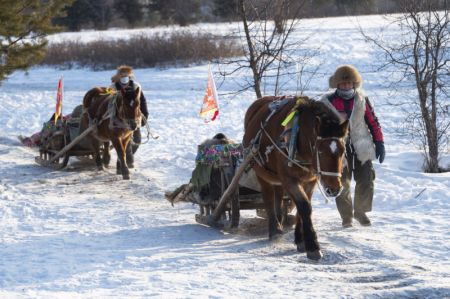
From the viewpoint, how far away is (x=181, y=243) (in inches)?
382

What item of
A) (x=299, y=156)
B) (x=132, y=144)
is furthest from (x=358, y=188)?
(x=132, y=144)

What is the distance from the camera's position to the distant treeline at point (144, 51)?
3697 centimetres

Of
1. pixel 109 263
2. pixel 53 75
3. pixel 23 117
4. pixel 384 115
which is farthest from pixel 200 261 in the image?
pixel 53 75

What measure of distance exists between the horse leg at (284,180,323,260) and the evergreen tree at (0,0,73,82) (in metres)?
9.55

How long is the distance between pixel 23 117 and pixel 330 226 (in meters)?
17.2

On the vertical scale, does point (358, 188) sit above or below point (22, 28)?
below

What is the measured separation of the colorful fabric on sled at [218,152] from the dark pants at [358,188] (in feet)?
4.67

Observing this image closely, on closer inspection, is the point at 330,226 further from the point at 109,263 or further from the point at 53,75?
the point at 53,75

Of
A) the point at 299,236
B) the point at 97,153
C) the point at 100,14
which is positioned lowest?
the point at 299,236

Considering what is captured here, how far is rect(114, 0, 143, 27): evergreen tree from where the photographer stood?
59375 millimetres

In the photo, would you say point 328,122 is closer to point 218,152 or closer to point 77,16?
point 218,152

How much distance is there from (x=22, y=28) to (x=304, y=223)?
34.1ft

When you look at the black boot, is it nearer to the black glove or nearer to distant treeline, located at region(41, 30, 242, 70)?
the black glove

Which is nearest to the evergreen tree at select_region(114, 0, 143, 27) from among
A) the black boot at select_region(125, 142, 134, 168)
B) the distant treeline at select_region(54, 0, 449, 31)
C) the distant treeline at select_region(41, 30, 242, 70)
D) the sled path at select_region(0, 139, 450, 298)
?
the distant treeline at select_region(54, 0, 449, 31)
